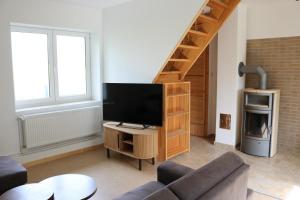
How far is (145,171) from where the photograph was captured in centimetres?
346

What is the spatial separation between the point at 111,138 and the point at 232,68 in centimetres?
234

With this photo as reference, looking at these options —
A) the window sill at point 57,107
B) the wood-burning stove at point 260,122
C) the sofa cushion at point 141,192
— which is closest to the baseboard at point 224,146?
the wood-burning stove at point 260,122

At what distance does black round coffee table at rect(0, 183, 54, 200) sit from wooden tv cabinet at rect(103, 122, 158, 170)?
156 centimetres

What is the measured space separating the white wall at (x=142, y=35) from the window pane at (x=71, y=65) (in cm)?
46

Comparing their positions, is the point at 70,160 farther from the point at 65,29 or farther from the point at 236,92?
the point at 236,92

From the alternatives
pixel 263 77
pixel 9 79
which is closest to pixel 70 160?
pixel 9 79

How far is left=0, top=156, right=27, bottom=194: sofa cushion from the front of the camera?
2443mm

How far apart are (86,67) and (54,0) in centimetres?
128

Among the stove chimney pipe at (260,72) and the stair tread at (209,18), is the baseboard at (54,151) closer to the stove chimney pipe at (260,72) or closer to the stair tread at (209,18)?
the stair tread at (209,18)

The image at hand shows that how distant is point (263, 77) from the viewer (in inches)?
158

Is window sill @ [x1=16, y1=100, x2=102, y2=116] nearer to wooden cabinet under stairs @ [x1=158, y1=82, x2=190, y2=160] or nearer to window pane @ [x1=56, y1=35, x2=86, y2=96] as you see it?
window pane @ [x1=56, y1=35, x2=86, y2=96]

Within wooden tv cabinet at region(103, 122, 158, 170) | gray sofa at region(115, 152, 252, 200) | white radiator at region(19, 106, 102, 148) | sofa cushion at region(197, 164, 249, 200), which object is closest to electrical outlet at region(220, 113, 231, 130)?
wooden tv cabinet at region(103, 122, 158, 170)

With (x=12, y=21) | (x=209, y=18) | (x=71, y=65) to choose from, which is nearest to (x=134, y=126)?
(x=71, y=65)

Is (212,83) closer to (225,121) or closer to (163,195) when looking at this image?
(225,121)
